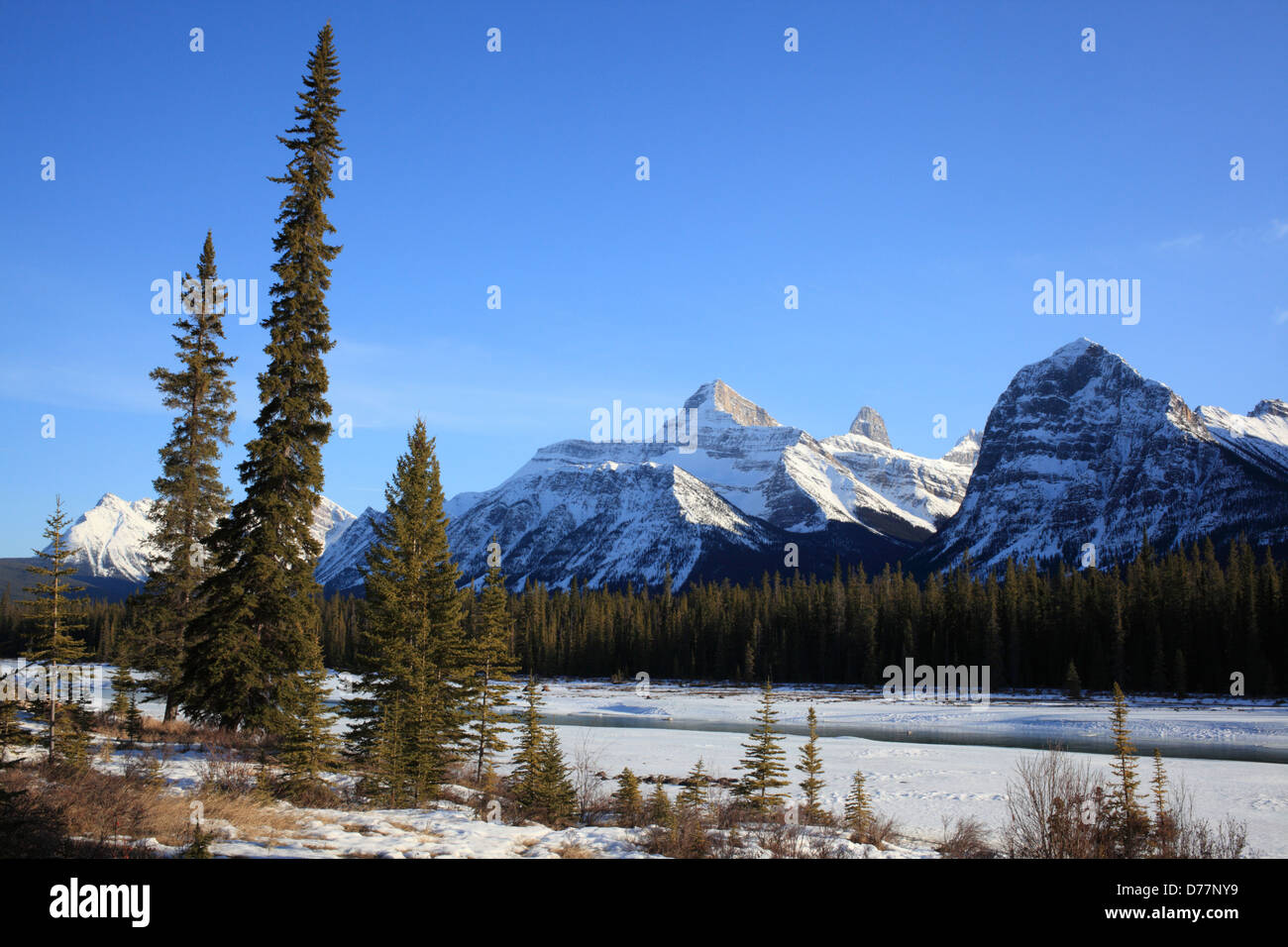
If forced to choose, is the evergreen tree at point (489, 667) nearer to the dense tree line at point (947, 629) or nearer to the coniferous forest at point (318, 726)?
the coniferous forest at point (318, 726)

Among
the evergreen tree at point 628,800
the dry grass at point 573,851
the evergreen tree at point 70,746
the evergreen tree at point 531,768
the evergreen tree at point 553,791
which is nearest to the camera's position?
the dry grass at point 573,851

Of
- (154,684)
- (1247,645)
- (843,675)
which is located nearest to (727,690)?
(843,675)

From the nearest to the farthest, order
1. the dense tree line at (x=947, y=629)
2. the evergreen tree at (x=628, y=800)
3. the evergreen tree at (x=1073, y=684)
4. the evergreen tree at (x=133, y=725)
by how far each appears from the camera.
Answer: the evergreen tree at (x=628, y=800) → the evergreen tree at (x=133, y=725) → the evergreen tree at (x=1073, y=684) → the dense tree line at (x=947, y=629)

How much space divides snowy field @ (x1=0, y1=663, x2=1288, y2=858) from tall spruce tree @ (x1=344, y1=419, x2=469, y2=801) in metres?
2.98

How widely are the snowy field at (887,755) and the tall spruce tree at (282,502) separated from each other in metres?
2.68

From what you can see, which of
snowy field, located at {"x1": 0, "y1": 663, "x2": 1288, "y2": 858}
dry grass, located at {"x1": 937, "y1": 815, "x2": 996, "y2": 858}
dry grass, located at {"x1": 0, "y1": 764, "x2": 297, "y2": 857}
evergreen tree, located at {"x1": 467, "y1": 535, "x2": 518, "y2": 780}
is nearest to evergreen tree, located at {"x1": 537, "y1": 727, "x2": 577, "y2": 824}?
snowy field, located at {"x1": 0, "y1": 663, "x2": 1288, "y2": 858}

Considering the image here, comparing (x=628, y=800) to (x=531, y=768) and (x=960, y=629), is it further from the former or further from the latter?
(x=960, y=629)

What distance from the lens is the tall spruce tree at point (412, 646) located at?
65.3ft

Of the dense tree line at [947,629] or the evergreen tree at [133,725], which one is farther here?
the dense tree line at [947,629]

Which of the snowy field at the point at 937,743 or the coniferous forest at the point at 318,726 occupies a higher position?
the coniferous forest at the point at 318,726

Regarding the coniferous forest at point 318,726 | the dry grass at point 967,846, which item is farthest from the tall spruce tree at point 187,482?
the dry grass at point 967,846

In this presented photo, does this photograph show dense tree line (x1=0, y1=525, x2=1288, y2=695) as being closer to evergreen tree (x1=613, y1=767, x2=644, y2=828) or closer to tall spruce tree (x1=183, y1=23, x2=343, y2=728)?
tall spruce tree (x1=183, y1=23, x2=343, y2=728)

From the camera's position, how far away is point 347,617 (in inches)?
5896
